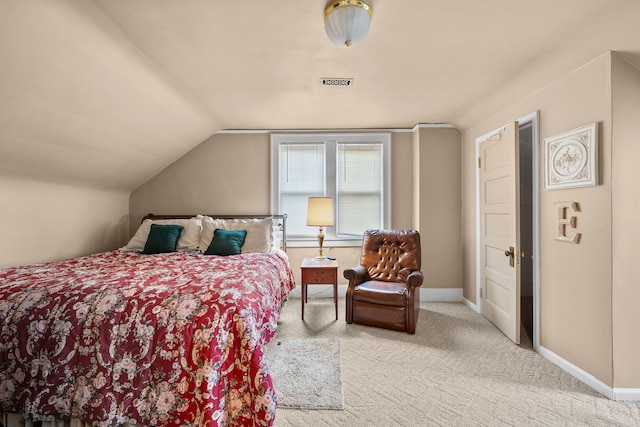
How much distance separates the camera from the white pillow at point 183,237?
3.51 meters

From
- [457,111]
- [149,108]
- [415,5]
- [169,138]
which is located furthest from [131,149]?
[457,111]

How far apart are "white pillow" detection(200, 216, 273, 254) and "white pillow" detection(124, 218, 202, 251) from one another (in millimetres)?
71

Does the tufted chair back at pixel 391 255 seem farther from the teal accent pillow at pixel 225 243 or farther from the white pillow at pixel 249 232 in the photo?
the teal accent pillow at pixel 225 243

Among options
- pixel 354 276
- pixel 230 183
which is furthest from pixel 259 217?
pixel 354 276

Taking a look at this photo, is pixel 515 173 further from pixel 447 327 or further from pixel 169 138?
pixel 169 138

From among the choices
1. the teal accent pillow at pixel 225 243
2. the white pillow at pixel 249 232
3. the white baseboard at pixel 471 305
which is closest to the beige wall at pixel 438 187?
the white baseboard at pixel 471 305

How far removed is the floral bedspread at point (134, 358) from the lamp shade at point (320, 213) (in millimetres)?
2079

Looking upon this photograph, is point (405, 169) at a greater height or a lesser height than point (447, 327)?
greater

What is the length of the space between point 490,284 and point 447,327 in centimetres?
67

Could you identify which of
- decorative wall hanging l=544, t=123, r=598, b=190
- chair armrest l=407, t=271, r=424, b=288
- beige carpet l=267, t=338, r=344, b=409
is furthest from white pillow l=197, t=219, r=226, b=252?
decorative wall hanging l=544, t=123, r=598, b=190

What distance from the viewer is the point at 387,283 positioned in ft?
11.3

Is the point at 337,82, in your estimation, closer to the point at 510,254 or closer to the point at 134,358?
the point at 510,254

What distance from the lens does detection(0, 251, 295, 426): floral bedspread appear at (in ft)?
5.23

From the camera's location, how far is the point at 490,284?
336cm
